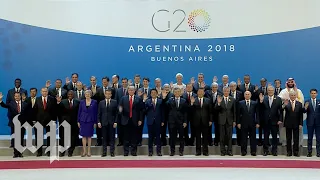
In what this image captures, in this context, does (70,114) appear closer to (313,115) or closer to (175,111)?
(175,111)

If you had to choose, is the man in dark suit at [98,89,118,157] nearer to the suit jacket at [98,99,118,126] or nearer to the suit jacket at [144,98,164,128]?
the suit jacket at [98,99,118,126]

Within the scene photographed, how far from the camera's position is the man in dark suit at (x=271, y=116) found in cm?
947

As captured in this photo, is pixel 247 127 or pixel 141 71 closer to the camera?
pixel 247 127

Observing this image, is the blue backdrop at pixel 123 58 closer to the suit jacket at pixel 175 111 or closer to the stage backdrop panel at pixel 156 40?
the stage backdrop panel at pixel 156 40

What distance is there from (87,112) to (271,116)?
3.84 m

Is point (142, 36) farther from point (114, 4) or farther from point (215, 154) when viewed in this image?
point (215, 154)

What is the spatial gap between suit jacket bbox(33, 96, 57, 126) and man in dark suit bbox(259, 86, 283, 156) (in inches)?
175

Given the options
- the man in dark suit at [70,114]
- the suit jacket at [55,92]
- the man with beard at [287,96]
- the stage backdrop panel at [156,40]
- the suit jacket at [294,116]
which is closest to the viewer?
the suit jacket at [294,116]

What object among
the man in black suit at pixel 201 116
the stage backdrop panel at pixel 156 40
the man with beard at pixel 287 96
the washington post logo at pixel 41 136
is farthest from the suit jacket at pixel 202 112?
the washington post logo at pixel 41 136

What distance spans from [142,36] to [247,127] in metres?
3.84

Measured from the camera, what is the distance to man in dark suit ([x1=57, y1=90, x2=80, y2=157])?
9.63 m

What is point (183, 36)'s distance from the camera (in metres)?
11.7

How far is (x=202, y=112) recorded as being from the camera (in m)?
9.51

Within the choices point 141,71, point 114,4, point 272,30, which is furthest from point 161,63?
point 272,30
